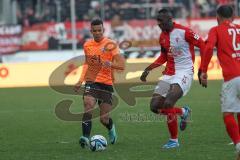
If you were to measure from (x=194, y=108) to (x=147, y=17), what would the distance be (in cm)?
1407

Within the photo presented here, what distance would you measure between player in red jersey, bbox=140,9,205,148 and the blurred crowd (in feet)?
67.2

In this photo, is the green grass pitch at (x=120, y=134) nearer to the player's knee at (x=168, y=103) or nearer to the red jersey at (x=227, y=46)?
the player's knee at (x=168, y=103)

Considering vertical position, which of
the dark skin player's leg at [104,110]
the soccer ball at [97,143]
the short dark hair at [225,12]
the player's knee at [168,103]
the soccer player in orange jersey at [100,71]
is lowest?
the soccer ball at [97,143]

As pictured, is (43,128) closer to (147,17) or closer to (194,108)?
(194,108)

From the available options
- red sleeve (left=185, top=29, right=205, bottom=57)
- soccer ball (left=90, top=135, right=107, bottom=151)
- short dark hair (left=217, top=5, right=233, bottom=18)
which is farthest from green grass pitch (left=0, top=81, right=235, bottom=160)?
short dark hair (left=217, top=5, right=233, bottom=18)

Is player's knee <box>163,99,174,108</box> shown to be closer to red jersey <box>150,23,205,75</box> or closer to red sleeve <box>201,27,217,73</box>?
red jersey <box>150,23,205,75</box>

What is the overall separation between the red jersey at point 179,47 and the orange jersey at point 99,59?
2.92ft

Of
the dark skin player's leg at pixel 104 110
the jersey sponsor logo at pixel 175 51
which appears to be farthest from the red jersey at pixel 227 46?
the dark skin player's leg at pixel 104 110

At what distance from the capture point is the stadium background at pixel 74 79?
38.2ft

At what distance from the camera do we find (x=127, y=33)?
1252 inches

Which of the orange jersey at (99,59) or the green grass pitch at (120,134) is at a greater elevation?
the orange jersey at (99,59)

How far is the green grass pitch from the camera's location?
10.8 metres

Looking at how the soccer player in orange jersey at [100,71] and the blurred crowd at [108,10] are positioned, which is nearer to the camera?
the soccer player in orange jersey at [100,71]

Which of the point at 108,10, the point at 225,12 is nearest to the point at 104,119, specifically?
the point at 225,12
